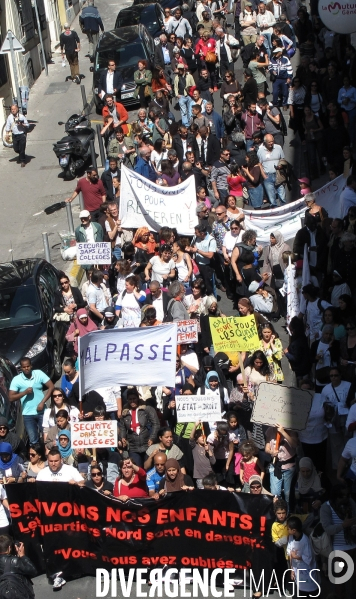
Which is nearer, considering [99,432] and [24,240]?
[99,432]

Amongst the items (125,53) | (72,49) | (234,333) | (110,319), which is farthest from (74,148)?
(234,333)

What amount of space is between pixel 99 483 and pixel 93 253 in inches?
193

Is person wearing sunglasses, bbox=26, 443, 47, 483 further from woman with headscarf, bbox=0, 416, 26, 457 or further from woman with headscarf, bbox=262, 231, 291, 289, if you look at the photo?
woman with headscarf, bbox=262, 231, 291, 289

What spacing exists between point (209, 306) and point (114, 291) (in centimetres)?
273

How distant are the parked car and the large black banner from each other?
6.05ft

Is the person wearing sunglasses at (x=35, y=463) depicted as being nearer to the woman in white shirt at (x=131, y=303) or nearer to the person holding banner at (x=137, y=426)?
the person holding banner at (x=137, y=426)

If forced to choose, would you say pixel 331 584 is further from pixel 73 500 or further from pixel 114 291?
pixel 114 291

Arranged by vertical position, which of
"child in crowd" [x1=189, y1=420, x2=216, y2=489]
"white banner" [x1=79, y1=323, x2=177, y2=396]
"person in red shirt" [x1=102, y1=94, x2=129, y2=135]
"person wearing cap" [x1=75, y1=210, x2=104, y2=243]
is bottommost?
"child in crowd" [x1=189, y1=420, x2=216, y2=489]

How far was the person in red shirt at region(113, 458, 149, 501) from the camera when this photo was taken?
A: 34.4ft

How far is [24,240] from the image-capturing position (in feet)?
65.1

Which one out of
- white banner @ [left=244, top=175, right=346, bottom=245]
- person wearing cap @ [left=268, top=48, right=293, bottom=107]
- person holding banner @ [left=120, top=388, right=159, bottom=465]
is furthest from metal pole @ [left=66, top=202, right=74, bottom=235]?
person holding banner @ [left=120, top=388, right=159, bottom=465]

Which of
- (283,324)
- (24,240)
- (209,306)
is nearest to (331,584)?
(209,306)

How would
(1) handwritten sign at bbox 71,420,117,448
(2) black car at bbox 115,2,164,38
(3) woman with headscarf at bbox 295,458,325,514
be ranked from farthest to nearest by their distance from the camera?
Result: (2) black car at bbox 115,2,164,38 < (1) handwritten sign at bbox 71,420,117,448 < (3) woman with headscarf at bbox 295,458,325,514

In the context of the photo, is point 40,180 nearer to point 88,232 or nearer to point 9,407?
point 88,232
